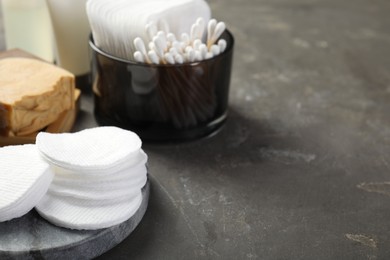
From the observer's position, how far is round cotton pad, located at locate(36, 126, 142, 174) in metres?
0.53

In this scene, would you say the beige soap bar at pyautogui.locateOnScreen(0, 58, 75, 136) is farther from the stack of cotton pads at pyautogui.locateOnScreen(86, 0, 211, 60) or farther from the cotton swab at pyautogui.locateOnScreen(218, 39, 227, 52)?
the cotton swab at pyautogui.locateOnScreen(218, 39, 227, 52)

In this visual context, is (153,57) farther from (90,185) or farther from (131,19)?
(90,185)

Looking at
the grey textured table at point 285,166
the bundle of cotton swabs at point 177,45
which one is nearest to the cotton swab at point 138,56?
the bundle of cotton swabs at point 177,45

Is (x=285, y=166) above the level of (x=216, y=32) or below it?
below

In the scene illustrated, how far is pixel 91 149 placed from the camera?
0.56 metres

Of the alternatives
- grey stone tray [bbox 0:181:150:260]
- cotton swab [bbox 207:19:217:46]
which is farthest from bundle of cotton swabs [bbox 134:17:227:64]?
grey stone tray [bbox 0:181:150:260]

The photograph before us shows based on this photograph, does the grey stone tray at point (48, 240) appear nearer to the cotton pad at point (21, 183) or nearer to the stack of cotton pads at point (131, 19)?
the cotton pad at point (21, 183)

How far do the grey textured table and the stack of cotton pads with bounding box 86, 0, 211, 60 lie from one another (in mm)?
124

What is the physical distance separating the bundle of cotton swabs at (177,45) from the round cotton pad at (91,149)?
0.10 m

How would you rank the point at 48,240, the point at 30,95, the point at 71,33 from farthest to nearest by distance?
1. the point at 71,33
2. the point at 30,95
3. the point at 48,240

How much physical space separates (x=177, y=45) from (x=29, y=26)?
0.27 meters

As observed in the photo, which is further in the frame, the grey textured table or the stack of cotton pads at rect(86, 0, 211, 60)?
the stack of cotton pads at rect(86, 0, 211, 60)

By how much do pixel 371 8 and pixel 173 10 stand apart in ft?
2.31

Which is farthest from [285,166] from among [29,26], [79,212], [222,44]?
[29,26]
